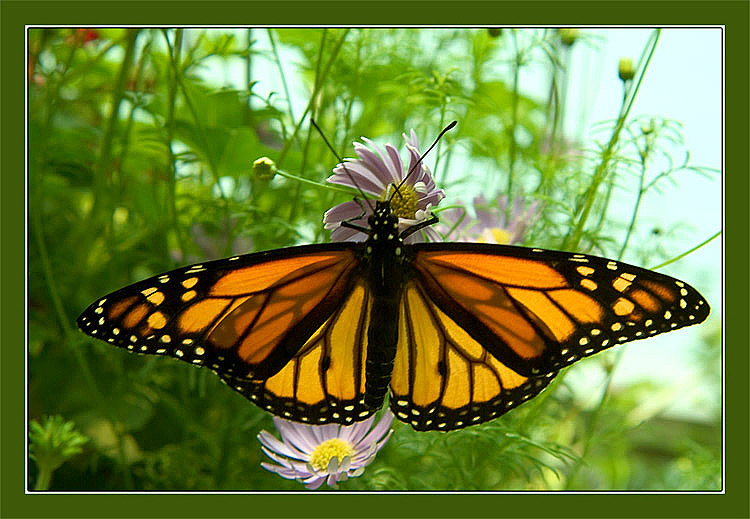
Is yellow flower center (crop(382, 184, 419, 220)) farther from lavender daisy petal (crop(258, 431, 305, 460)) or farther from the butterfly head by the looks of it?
lavender daisy petal (crop(258, 431, 305, 460))

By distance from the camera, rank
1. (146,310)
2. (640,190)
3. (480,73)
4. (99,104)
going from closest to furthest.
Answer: (146,310) < (640,190) < (480,73) < (99,104)

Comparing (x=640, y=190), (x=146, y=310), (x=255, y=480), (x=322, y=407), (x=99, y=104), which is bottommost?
(x=255, y=480)

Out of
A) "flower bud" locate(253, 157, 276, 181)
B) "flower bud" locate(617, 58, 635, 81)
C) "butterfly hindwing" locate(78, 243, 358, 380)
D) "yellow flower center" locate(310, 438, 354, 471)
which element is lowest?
"yellow flower center" locate(310, 438, 354, 471)

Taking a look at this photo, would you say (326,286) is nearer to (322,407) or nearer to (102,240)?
(322,407)

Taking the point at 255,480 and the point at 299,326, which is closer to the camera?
the point at 299,326

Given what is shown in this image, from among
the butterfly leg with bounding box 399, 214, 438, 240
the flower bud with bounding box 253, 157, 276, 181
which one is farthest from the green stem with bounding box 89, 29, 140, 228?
the butterfly leg with bounding box 399, 214, 438, 240

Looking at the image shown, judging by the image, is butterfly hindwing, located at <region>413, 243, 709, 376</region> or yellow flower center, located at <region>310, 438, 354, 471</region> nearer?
butterfly hindwing, located at <region>413, 243, 709, 376</region>

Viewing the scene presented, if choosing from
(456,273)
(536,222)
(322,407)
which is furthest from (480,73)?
(322,407)

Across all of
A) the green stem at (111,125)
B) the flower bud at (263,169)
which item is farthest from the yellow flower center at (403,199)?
the green stem at (111,125)
